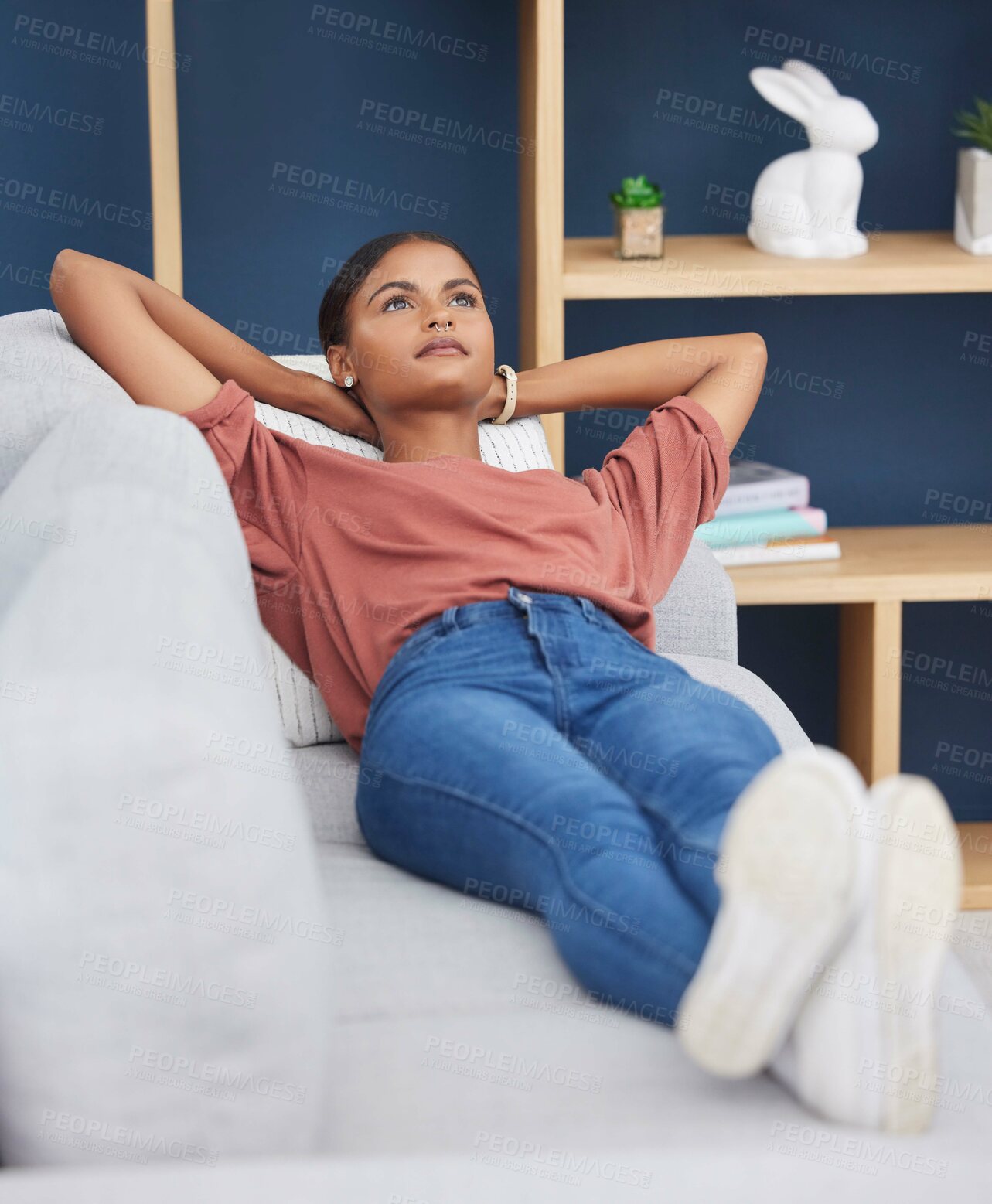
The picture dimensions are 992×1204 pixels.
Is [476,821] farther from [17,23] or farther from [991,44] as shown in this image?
[991,44]

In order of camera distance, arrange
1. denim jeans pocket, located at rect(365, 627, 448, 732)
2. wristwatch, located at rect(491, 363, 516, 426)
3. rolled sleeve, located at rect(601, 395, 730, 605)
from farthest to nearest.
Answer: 1. wristwatch, located at rect(491, 363, 516, 426)
2. rolled sleeve, located at rect(601, 395, 730, 605)
3. denim jeans pocket, located at rect(365, 627, 448, 732)

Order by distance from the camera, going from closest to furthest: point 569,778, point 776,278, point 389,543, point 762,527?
1. point 569,778
2. point 389,543
3. point 776,278
4. point 762,527

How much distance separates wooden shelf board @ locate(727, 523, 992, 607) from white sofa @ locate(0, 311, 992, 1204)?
104 centimetres

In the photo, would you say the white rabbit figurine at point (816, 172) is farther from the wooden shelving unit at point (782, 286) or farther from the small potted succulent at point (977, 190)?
the small potted succulent at point (977, 190)

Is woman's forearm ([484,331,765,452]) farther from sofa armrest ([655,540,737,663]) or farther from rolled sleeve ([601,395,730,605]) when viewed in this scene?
sofa armrest ([655,540,737,663])

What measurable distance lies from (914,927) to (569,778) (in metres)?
0.32

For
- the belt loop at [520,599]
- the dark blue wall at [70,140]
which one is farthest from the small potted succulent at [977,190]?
the dark blue wall at [70,140]

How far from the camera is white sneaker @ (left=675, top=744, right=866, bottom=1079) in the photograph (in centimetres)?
72

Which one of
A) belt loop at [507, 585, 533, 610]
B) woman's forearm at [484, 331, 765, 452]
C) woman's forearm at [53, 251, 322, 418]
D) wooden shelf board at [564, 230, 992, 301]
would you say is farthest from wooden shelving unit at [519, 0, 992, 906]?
belt loop at [507, 585, 533, 610]

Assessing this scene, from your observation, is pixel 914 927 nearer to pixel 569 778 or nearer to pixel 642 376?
pixel 569 778

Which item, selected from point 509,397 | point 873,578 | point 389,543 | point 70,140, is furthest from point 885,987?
point 70,140

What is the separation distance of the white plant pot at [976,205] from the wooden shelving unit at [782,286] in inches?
1.1

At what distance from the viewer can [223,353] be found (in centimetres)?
153

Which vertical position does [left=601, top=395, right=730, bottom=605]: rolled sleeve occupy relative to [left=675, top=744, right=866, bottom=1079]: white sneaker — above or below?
above
